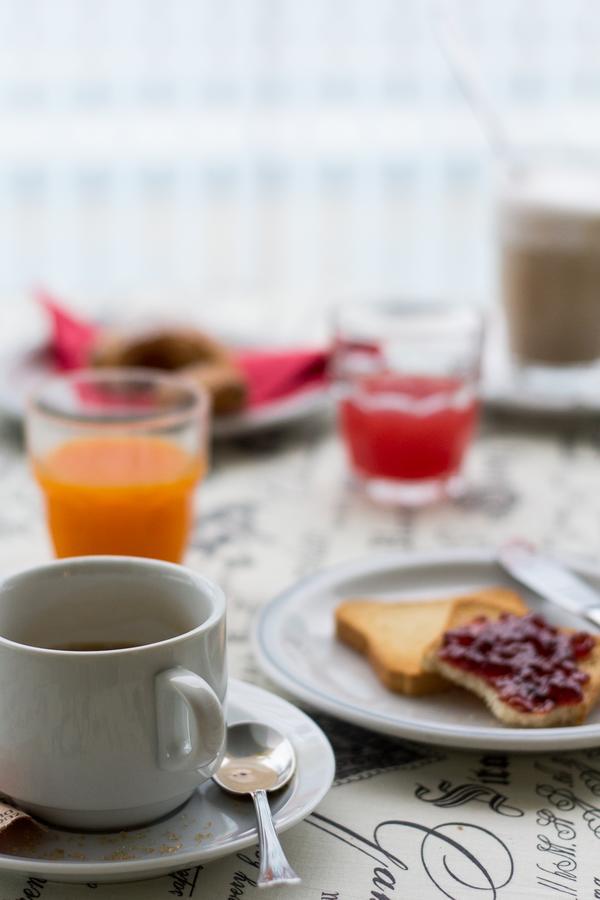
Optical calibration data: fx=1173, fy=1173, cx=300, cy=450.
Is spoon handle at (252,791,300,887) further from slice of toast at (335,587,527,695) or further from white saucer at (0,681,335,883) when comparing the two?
slice of toast at (335,587,527,695)

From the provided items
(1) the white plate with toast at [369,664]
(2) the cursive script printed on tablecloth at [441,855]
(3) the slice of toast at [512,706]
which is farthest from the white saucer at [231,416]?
(2) the cursive script printed on tablecloth at [441,855]

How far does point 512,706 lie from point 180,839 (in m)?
0.21

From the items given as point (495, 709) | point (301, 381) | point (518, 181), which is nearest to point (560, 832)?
point (495, 709)

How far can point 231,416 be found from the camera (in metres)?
1.20

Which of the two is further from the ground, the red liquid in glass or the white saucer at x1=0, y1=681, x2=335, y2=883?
the white saucer at x1=0, y1=681, x2=335, y2=883

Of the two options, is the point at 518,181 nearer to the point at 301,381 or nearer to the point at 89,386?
the point at 301,381

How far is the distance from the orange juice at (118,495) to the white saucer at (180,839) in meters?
0.34

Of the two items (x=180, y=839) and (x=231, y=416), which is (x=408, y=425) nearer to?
(x=231, y=416)

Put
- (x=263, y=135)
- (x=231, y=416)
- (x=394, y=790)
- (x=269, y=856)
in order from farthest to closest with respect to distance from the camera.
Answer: (x=263, y=135) → (x=231, y=416) → (x=394, y=790) → (x=269, y=856)

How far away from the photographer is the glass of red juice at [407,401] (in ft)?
3.55

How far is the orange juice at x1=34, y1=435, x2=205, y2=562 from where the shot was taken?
882mm

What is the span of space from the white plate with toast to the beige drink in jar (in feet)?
1.65

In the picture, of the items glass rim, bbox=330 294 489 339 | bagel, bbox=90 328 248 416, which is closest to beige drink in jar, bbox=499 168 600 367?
glass rim, bbox=330 294 489 339

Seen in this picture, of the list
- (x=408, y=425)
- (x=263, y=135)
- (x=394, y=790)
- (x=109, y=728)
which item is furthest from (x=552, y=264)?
(x=263, y=135)
